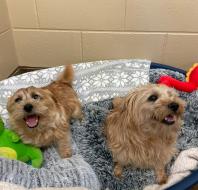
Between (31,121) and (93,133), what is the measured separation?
39cm

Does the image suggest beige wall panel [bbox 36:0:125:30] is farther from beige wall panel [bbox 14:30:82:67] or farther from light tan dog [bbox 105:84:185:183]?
light tan dog [bbox 105:84:185:183]

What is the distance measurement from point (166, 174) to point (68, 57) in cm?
117

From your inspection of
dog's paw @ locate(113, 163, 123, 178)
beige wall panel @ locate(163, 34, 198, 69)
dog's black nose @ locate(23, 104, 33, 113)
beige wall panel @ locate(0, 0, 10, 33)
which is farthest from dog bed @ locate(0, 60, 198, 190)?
beige wall panel @ locate(0, 0, 10, 33)

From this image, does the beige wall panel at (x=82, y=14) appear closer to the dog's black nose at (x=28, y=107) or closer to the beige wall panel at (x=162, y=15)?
the beige wall panel at (x=162, y=15)

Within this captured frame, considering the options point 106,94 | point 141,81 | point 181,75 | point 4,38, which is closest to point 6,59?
point 4,38

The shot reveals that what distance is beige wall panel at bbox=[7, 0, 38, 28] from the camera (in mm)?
1910

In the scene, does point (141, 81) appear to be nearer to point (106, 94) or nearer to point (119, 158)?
point (106, 94)

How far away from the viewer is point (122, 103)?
1.36m

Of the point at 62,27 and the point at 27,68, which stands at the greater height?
the point at 62,27

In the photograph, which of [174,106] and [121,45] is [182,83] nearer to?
[121,45]

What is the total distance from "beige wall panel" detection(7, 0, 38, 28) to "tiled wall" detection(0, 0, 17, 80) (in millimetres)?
45

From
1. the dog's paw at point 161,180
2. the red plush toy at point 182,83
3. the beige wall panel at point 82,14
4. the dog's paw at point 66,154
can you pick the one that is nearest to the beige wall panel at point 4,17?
the beige wall panel at point 82,14

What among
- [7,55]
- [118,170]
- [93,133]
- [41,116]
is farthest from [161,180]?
[7,55]

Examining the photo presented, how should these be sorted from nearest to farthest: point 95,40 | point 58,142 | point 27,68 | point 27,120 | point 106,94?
point 27,120
point 58,142
point 106,94
point 95,40
point 27,68
